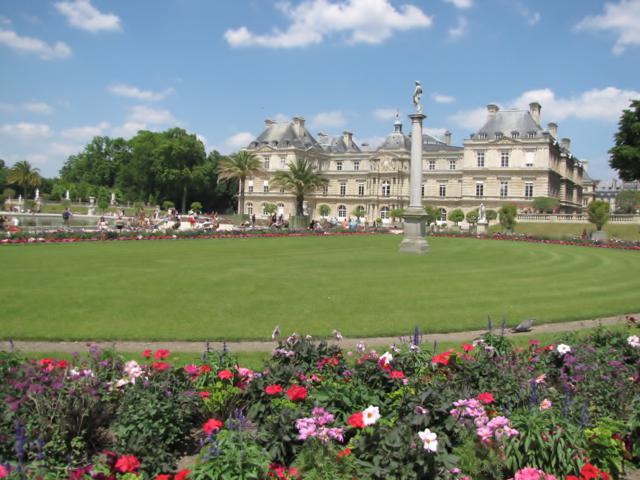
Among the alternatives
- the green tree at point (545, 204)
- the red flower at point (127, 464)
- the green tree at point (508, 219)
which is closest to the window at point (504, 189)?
the green tree at point (545, 204)

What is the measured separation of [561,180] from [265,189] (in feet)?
152

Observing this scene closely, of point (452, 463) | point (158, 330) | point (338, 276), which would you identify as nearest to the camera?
point (452, 463)

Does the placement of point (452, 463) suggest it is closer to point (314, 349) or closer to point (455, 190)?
point (314, 349)

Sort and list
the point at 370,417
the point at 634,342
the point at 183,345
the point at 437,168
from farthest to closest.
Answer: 1. the point at 437,168
2. the point at 183,345
3. the point at 634,342
4. the point at 370,417

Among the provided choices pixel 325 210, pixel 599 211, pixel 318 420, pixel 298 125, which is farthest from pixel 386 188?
pixel 318 420

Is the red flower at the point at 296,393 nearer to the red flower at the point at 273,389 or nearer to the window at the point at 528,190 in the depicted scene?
the red flower at the point at 273,389

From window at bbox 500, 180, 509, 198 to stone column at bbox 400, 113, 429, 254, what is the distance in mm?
48851

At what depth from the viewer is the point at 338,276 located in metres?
16.2

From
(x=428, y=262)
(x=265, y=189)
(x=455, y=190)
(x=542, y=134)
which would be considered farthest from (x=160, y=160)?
(x=428, y=262)

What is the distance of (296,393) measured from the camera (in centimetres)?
511

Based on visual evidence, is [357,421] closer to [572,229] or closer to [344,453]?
[344,453]

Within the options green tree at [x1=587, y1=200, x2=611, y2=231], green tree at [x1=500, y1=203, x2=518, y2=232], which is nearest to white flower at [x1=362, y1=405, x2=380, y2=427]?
green tree at [x1=587, y1=200, x2=611, y2=231]

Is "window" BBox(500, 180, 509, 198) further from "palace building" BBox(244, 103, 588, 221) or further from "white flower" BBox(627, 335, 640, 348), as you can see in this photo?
"white flower" BBox(627, 335, 640, 348)

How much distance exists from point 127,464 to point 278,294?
8748mm
